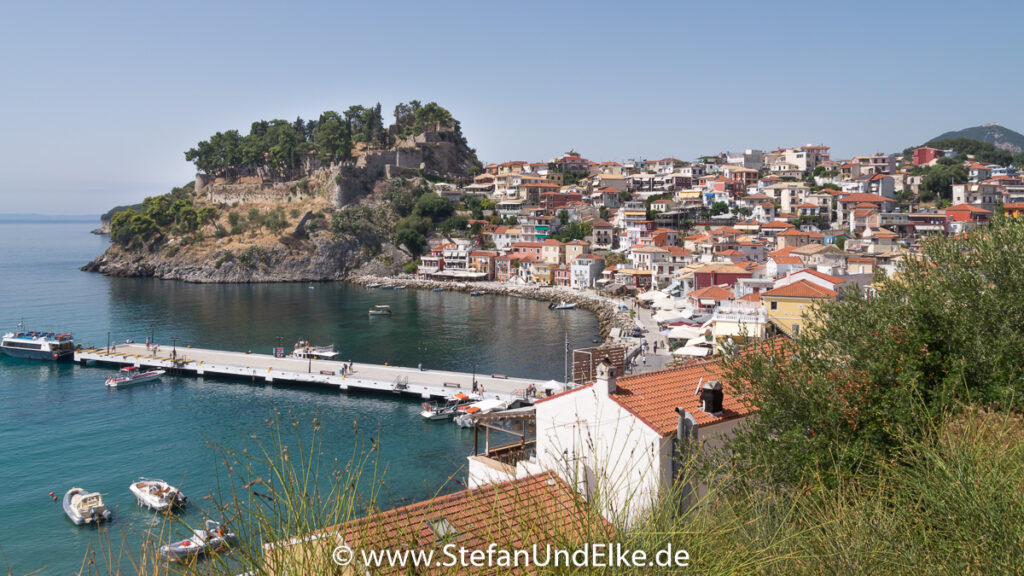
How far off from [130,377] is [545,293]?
2808 cm

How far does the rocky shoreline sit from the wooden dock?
10.2m

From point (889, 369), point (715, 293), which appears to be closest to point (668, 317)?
point (715, 293)

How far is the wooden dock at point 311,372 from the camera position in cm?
2208

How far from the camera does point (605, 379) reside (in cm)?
724

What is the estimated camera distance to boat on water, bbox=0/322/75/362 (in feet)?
90.9

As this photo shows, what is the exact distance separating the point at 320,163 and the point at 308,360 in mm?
46646

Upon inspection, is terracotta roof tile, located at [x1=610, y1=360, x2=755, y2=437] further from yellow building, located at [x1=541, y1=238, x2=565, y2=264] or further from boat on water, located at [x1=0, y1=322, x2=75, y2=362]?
yellow building, located at [x1=541, y1=238, x2=565, y2=264]

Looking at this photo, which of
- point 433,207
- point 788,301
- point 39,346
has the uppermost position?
point 433,207

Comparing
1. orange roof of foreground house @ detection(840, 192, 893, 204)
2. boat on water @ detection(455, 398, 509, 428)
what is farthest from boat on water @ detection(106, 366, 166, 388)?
orange roof of foreground house @ detection(840, 192, 893, 204)

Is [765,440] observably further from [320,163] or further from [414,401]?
[320,163]

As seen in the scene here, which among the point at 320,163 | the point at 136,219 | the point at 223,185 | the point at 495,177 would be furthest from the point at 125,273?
the point at 495,177

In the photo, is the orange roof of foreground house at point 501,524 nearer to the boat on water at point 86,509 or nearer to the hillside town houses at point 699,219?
the boat on water at point 86,509

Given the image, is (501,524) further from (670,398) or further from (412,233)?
(412,233)

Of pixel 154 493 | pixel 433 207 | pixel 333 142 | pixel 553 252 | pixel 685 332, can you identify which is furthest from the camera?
pixel 333 142
